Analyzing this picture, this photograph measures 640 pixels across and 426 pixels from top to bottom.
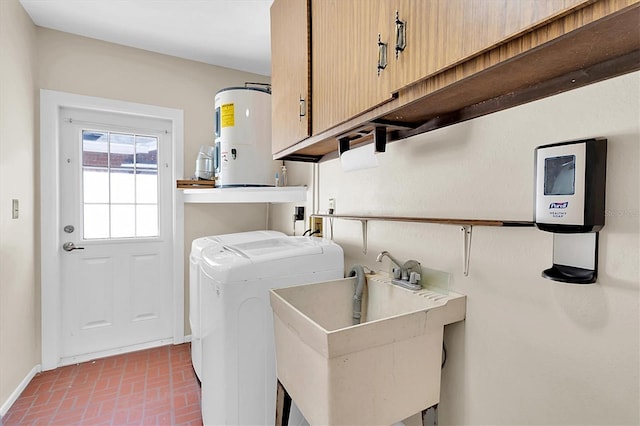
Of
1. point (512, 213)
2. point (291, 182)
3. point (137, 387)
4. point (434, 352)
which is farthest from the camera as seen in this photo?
point (291, 182)

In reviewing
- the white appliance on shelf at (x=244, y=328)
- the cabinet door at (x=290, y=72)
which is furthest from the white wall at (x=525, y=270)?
the white appliance on shelf at (x=244, y=328)

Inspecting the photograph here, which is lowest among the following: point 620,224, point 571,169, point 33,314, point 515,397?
point 33,314

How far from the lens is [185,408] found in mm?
2002

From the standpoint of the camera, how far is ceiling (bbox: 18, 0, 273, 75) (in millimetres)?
2027

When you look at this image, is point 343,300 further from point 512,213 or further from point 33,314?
point 33,314

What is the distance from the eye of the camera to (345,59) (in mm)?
1126

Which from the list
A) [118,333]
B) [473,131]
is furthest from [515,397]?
[118,333]

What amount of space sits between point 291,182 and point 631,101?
2.08 meters

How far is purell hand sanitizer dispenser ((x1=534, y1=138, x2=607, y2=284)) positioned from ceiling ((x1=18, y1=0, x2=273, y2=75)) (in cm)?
198

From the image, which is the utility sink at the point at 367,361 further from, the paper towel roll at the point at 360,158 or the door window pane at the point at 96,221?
the door window pane at the point at 96,221

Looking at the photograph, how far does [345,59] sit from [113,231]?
258cm

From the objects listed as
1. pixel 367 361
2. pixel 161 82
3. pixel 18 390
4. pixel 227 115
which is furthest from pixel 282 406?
pixel 161 82

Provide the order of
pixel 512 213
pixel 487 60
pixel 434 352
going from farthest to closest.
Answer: pixel 434 352 < pixel 512 213 < pixel 487 60

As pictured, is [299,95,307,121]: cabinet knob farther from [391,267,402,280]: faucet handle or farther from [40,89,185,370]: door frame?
[40,89,185,370]: door frame
